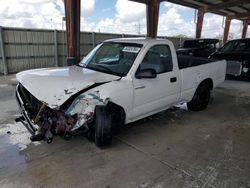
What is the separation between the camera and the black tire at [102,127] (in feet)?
9.36

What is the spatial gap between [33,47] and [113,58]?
792cm

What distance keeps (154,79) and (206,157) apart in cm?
141

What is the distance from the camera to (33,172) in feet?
8.41

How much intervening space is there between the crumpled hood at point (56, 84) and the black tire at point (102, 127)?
40 cm

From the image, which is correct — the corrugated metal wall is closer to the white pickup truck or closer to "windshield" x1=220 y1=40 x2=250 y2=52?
"windshield" x1=220 y1=40 x2=250 y2=52

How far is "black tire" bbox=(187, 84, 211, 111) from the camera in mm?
4691

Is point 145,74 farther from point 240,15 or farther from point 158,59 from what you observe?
point 240,15

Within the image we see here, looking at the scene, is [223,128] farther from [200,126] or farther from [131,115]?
[131,115]

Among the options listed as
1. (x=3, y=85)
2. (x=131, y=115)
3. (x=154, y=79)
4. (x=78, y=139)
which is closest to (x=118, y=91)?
(x=131, y=115)

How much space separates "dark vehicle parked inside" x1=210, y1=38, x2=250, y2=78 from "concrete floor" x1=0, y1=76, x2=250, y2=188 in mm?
4707

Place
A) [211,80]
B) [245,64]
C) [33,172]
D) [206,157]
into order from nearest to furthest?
[33,172]
[206,157]
[211,80]
[245,64]

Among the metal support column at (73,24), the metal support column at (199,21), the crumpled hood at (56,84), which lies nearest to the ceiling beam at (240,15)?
the metal support column at (199,21)

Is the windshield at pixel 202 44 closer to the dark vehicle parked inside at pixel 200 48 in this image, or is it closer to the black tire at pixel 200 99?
the dark vehicle parked inside at pixel 200 48

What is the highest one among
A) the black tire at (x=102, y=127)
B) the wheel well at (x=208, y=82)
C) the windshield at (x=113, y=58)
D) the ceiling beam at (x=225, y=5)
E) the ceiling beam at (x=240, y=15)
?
the ceiling beam at (x=240, y=15)
